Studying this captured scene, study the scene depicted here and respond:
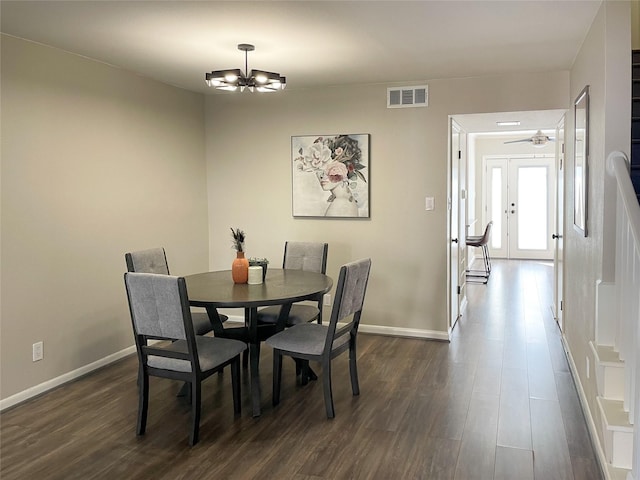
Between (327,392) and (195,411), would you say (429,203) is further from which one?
(195,411)

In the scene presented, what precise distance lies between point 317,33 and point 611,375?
2.50 m

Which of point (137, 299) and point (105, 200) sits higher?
point (105, 200)

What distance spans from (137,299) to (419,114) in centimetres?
310

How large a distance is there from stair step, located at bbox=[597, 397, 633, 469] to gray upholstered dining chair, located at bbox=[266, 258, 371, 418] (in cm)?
146

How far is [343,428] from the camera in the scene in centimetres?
313

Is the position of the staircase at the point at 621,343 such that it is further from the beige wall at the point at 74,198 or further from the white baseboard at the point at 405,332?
the beige wall at the point at 74,198

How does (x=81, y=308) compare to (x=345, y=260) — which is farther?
(x=345, y=260)

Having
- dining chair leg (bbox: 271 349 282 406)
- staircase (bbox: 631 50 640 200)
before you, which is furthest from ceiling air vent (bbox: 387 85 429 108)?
dining chair leg (bbox: 271 349 282 406)

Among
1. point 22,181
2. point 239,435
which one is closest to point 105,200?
point 22,181

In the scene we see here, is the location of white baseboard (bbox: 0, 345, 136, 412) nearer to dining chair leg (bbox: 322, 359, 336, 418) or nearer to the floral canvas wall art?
dining chair leg (bbox: 322, 359, 336, 418)

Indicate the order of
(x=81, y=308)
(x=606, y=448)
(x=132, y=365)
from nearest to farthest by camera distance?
(x=606, y=448)
(x=81, y=308)
(x=132, y=365)

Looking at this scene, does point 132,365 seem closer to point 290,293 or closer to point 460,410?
point 290,293

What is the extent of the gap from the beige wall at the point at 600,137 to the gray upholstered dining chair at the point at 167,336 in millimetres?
2084

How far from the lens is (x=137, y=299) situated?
2.95m
